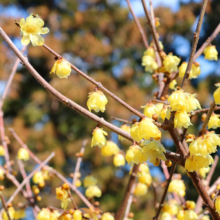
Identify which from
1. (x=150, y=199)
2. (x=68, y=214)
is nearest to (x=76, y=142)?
(x=150, y=199)

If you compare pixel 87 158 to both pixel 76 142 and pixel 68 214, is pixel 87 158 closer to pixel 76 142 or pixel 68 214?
pixel 76 142

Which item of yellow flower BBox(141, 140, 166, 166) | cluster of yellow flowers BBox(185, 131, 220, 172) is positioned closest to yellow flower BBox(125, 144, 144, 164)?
yellow flower BBox(141, 140, 166, 166)

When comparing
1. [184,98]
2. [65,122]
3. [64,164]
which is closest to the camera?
[184,98]

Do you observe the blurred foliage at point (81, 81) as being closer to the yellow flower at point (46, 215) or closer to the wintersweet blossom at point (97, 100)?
the yellow flower at point (46, 215)

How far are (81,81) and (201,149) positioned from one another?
8130 mm

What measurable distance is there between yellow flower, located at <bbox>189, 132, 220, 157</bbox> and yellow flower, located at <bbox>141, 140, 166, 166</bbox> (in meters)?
0.10

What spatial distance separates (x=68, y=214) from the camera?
3.58 feet

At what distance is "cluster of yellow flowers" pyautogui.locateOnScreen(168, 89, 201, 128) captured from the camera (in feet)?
2.89

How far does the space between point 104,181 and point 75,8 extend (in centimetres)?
572

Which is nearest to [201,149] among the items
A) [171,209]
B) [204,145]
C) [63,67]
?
[204,145]

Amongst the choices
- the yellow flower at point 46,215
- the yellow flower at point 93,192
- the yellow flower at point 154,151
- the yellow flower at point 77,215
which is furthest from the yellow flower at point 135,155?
the yellow flower at point 93,192

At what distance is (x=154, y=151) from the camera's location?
2.98ft

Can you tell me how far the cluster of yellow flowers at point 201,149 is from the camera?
84 centimetres

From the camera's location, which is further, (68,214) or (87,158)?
(87,158)
